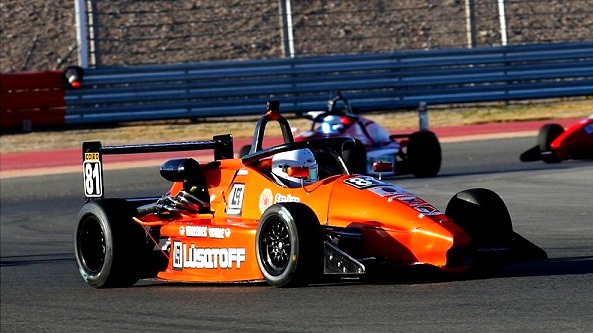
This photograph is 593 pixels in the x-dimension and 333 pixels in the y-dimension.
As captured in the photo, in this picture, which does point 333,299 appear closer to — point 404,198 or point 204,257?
point 404,198

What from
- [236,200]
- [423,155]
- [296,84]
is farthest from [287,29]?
[236,200]

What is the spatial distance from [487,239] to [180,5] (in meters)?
22.6

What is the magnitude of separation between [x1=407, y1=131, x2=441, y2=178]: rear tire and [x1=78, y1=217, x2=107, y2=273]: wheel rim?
771 centimetres

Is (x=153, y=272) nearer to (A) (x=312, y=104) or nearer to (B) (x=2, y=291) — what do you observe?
(B) (x=2, y=291)

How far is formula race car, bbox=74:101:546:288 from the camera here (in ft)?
28.4

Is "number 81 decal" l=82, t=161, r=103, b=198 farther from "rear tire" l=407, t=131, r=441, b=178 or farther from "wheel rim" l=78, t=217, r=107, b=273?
"rear tire" l=407, t=131, r=441, b=178

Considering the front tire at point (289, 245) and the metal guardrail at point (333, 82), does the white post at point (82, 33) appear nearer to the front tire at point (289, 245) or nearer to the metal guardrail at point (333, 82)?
the metal guardrail at point (333, 82)

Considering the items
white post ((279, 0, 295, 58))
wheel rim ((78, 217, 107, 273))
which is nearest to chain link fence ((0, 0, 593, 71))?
white post ((279, 0, 295, 58))

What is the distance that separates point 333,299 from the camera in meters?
8.31

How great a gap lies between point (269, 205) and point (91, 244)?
1580 millimetres

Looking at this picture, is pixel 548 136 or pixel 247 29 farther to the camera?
pixel 247 29

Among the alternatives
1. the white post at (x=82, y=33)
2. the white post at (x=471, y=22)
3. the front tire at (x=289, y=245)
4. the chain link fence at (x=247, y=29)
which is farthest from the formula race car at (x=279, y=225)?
the chain link fence at (x=247, y=29)

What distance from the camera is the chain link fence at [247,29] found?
1141 inches

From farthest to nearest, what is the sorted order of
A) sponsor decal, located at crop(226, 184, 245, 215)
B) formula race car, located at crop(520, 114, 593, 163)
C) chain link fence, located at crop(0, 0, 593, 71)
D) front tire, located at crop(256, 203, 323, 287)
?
chain link fence, located at crop(0, 0, 593, 71), formula race car, located at crop(520, 114, 593, 163), sponsor decal, located at crop(226, 184, 245, 215), front tire, located at crop(256, 203, 323, 287)
